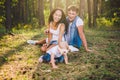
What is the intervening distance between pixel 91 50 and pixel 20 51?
99.6 inches

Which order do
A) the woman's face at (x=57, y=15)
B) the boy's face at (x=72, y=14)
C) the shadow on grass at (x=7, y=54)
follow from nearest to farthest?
Answer: 1. the woman's face at (x=57, y=15)
2. the shadow on grass at (x=7, y=54)
3. the boy's face at (x=72, y=14)

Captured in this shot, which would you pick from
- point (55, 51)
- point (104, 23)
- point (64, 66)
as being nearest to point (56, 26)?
point (55, 51)

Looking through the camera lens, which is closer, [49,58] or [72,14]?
[49,58]

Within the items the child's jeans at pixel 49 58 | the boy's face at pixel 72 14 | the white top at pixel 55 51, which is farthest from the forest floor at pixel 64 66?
the boy's face at pixel 72 14

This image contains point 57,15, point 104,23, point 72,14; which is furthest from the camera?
→ point 104,23

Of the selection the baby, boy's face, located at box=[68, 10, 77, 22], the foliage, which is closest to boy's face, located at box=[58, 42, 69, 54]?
the baby

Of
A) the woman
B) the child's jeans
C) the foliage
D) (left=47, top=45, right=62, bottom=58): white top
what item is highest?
the woman

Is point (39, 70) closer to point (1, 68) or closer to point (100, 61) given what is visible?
point (1, 68)

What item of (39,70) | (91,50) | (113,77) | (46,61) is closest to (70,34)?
(91,50)

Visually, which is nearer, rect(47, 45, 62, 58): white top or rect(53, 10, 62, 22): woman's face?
rect(47, 45, 62, 58): white top

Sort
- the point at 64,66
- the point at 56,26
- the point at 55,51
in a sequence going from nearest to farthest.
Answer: the point at 64,66
the point at 55,51
the point at 56,26

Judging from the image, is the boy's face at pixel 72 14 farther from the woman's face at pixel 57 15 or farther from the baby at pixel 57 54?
the baby at pixel 57 54

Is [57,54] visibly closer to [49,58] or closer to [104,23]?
[49,58]

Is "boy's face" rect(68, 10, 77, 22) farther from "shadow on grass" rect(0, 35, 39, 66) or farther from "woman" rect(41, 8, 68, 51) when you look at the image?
Answer: "shadow on grass" rect(0, 35, 39, 66)
